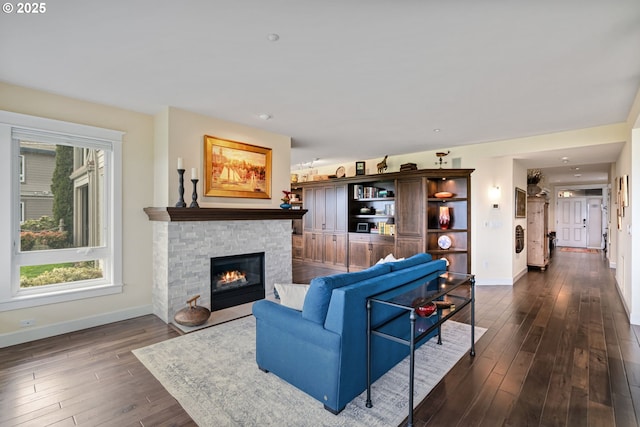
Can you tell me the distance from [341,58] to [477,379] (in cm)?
284

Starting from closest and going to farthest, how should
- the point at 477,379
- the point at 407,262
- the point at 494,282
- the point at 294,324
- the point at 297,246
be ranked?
the point at 294,324
the point at 477,379
the point at 407,262
the point at 494,282
the point at 297,246

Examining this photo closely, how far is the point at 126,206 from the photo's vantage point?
3852mm

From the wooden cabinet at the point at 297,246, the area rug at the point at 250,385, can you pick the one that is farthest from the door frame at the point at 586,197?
the area rug at the point at 250,385

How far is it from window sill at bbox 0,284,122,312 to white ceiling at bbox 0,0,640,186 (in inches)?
85.3

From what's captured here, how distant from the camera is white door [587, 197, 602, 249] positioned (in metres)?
11.0

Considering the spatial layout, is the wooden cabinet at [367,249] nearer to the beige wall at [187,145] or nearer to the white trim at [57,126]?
the beige wall at [187,145]

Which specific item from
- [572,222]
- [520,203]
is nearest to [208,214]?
[520,203]

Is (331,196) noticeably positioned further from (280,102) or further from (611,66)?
(611,66)

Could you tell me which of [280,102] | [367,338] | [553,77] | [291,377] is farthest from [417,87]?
[291,377]

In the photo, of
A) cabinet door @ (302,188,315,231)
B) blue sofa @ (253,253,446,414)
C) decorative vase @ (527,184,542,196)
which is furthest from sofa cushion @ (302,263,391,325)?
decorative vase @ (527,184,542,196)

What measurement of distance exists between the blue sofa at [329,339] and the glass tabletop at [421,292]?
59 millimetres

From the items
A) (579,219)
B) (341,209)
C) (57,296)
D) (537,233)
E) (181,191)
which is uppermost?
(181,191)

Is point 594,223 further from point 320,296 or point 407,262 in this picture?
point 320,296

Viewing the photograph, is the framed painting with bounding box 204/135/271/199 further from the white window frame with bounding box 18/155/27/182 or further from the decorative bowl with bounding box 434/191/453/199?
the decorative bowl with bounding box 434/191/453/199
